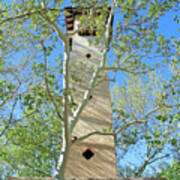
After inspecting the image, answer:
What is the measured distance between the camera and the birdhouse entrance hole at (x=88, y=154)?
219 inches

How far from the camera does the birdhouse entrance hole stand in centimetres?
555

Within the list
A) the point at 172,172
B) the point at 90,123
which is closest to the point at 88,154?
the point at 90,123

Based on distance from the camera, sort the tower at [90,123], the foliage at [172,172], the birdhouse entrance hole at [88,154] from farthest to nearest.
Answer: the foliage at [172,172] → the birdhouse entrance hole at [88,154] → the tower at [90,123]

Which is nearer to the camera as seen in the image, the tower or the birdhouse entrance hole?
the tower

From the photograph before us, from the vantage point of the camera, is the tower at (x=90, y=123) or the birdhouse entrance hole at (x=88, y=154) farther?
the birdhouse entrance hole at (x=88, y=154)

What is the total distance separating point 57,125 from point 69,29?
4.54 metres

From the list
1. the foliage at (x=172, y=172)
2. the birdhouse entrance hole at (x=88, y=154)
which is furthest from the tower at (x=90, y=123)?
the foliage at (x=172, y=172)

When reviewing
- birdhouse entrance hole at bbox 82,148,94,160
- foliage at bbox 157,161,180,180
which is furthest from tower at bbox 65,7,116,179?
foliage at bbox 157,161,180,180

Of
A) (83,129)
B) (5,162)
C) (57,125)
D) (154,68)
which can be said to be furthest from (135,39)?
(5,162)

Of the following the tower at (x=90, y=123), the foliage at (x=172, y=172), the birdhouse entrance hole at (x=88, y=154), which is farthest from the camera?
the foliage at (x=172, y=172)

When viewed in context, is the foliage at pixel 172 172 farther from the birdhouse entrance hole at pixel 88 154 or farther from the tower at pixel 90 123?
the birdhouse entrance hole at pixel 88 154

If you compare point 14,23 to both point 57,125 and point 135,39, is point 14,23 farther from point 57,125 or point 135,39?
point 57,125

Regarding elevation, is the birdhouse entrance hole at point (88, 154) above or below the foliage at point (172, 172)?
above

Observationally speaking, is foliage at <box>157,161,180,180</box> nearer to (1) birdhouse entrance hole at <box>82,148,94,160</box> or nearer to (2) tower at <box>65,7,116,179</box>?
(2) tower at <box>65,7,116,179</box>
